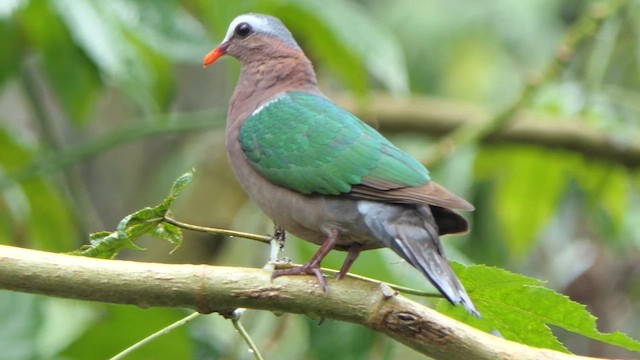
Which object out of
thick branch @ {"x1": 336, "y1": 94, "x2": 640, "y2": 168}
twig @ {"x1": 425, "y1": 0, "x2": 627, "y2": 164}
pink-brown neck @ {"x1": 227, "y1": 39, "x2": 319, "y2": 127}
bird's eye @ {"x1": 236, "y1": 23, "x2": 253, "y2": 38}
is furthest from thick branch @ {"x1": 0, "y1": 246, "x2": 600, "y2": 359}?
thick branch @ {"x1": 336, "y1": 94, "x2": 640, "y2": 168}

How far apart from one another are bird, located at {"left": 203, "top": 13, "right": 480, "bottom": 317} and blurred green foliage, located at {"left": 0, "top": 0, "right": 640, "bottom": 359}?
651 millimetres

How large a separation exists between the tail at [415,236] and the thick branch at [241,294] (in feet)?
0.50

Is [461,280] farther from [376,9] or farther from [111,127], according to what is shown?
[376,9]

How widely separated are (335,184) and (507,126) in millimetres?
2495

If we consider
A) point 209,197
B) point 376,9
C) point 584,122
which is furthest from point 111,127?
point 584,122

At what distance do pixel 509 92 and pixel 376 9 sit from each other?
1933 millimetres

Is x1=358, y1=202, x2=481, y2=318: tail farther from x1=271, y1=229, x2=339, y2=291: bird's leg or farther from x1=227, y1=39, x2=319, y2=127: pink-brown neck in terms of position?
x1=227, y1=39, x2=319, y2=127: pink-brown neck

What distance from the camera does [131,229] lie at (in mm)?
2363

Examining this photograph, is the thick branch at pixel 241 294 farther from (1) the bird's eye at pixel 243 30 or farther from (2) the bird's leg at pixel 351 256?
(1) the bird's eye at pixel 243 30

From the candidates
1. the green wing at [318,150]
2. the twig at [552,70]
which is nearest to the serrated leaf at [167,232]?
the green wing at [318,150]

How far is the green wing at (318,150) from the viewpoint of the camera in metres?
2.83

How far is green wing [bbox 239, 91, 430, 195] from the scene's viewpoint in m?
2.83

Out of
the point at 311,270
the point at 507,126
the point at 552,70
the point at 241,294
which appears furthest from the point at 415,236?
the point at 507,126

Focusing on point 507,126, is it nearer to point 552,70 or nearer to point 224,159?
point 552,70
